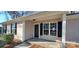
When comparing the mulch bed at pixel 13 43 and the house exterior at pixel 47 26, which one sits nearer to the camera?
the house exterior at pixel 47 26

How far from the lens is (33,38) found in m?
3.10

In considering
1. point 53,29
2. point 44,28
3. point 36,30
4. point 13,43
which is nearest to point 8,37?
point 13,43

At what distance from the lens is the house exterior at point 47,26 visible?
2.95 meters

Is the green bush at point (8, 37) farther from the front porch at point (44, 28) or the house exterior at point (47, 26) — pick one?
the front porch at point (44, 28)

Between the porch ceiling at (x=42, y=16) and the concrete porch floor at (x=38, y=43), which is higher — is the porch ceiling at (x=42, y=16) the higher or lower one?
the higher one

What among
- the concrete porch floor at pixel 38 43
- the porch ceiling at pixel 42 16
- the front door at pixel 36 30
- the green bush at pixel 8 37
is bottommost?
the concrete porch floor at pixel 38 43

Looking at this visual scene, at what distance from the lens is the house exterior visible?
295 centimetres

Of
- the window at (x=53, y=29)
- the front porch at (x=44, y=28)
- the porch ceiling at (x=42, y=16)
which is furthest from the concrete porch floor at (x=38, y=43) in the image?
the porch ceiling at (x=42, y=16)

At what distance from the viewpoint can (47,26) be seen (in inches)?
125

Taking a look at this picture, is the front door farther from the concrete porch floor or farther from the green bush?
the green bush

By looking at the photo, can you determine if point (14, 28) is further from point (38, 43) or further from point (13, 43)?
A: point (38, 43)

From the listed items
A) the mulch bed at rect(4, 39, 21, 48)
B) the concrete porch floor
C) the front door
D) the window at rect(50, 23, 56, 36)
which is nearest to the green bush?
the mulch bed at rect(4, 39, 21, 48)
